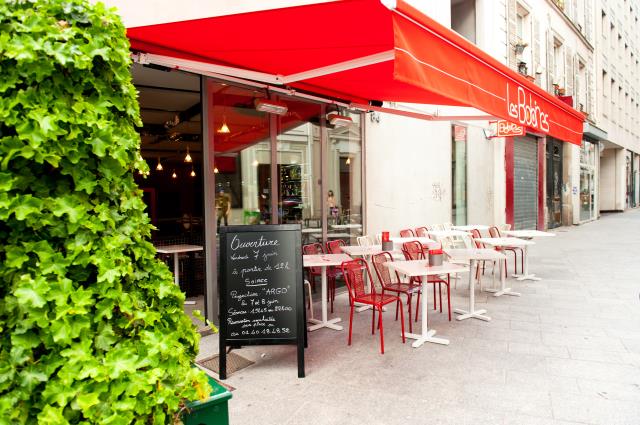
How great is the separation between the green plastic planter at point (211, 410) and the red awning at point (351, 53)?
2.05 m

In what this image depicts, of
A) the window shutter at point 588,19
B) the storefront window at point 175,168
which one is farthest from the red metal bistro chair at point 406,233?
the window shutter at point 588,19

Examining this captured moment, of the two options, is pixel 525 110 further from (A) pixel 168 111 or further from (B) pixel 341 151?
(A) pixel 168 111

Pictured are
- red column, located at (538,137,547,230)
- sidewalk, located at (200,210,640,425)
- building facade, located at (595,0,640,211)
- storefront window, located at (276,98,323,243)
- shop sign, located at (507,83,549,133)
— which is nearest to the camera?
sidewalk, located at (200,210,640,425)

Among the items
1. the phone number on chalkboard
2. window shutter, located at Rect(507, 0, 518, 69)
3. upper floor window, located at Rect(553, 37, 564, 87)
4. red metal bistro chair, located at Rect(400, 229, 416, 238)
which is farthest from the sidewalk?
Answer: upper floor window, located at Rect(553, 37, 564, 87)

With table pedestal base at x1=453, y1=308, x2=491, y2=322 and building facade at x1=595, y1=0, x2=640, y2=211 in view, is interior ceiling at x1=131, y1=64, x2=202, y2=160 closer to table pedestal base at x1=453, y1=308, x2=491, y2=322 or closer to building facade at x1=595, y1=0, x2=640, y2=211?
table pedestal base at x1=453, y1=308, x2=491, y2=322

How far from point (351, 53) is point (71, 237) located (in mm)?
3160

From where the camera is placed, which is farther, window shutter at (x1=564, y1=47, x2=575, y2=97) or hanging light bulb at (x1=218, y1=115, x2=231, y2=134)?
window shutter at (x1=564, y1=47, x2=575, y2=97)

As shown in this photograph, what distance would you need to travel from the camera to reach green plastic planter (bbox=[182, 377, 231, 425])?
5.85 feet

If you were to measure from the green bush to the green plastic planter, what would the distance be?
0.59ft

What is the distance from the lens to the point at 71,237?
1497 millimetres

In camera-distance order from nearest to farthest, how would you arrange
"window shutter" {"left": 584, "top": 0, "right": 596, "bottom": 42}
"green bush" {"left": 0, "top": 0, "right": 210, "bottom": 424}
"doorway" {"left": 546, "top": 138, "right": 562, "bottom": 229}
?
"green bush" {"left": 0, "top": 0, "right": 210, "bottom": 424} → "doorway" {"left": 546, "top": 138, "right": 562, "bottom": 229} → "window shutter" {"left": 584, "top": 0, "right": 596, "bottom": 42}

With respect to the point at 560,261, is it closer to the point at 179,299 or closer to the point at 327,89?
the point at 327,89

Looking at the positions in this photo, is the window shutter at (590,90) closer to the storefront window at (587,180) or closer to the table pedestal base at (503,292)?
the storefront window at (587,180)

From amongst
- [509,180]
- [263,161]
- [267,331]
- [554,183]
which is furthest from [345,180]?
[554,183]
